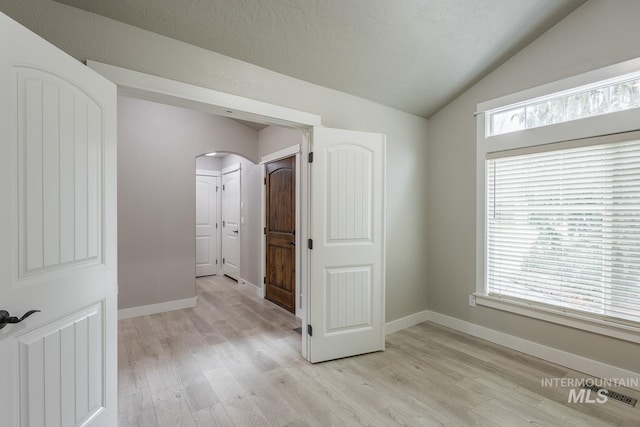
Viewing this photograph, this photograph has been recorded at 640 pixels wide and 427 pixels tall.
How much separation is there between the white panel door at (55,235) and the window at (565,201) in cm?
332

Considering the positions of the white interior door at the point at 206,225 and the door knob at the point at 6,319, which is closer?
the door knob at the point at 6,319

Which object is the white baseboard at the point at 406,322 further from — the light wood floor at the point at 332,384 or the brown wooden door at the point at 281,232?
the brown wooden door at the point at 281,232

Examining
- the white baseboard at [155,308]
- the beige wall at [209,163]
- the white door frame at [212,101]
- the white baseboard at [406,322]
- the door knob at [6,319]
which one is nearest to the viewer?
the door knob at [6,319]

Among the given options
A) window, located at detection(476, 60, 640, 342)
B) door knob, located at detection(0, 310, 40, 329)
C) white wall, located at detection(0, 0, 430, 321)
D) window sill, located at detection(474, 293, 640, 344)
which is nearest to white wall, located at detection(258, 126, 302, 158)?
white wall, located at detection(0, 0, 430, 321)

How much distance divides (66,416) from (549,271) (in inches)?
142

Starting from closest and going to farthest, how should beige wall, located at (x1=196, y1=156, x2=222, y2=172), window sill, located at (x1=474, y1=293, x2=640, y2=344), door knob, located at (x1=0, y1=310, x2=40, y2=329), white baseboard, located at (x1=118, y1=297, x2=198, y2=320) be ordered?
door knob, located at (x1=0, y1=310, x2=40, y2=329)
window sill, located at (x1=474, y1=293, x2=640, y2=344)
white baseboard, located at (x1=118, y1=297, x2=198, y2=320)
beige wall, located at (x1=196, y1=156, x2=222, y2=172)

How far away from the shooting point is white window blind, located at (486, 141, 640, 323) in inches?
90.9

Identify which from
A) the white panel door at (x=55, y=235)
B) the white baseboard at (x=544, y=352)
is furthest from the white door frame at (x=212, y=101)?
the white baseboard at (x=544, y=352)

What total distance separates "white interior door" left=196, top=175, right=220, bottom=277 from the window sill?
502 cm

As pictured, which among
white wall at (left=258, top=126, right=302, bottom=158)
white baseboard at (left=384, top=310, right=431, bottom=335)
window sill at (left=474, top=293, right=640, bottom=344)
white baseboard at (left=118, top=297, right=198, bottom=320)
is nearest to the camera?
window sill at (left=474, top=293, right=640, bottom=344)

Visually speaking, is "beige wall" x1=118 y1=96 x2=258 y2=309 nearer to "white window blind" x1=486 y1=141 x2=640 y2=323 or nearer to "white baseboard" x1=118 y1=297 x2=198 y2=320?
"white baseboard" x1=118 y1=297 x2=198 y2=320

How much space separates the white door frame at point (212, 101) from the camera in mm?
1858

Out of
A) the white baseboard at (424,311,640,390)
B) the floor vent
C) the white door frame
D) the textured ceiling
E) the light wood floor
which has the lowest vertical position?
the light wood floor

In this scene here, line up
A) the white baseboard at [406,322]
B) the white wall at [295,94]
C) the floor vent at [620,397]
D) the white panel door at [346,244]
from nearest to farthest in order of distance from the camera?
the white wall at [295,94], the floor vent at [620,397], the white panel door at [346,244], the white baseboard at [406,322]
